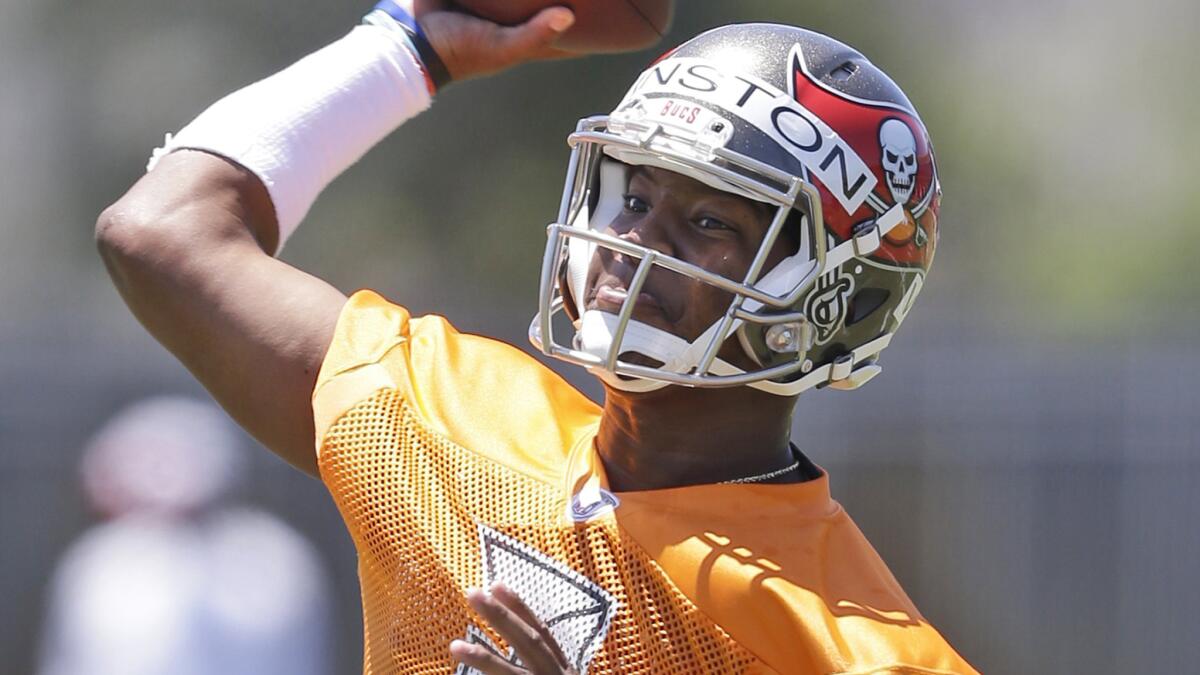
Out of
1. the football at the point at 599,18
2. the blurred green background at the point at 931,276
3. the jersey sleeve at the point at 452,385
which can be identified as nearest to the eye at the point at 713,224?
the jersey sleeve at the point at 452,385

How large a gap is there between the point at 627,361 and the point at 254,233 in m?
0.61

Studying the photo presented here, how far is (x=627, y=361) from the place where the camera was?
1.92m

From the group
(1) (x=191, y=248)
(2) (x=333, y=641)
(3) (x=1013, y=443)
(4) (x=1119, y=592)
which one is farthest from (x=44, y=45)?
(1) (x=191, y=248)

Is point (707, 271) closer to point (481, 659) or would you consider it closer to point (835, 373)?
point (835, 373)

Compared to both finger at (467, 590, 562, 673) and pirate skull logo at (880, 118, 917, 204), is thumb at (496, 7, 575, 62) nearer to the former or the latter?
pirate skull logo at (880, 118, 917, 204)

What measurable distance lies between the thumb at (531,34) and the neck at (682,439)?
0.52 m

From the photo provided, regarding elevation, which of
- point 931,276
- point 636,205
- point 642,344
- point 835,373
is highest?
point 636,205

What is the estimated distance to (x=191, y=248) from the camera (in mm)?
2107

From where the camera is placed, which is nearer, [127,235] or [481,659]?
[481,659]

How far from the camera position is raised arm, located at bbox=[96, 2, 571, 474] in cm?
209

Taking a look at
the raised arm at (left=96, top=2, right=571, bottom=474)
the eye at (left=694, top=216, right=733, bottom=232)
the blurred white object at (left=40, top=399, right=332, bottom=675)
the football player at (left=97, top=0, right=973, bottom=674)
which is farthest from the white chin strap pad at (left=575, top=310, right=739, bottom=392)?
the blurred white object at (left=40, top=399, right=332, bottom=675)

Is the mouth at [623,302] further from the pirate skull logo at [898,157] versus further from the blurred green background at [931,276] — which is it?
the blurred green background at [931,276]

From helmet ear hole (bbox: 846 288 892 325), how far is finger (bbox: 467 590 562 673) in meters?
0.63

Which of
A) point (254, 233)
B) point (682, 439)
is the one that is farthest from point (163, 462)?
point (682, 439)
